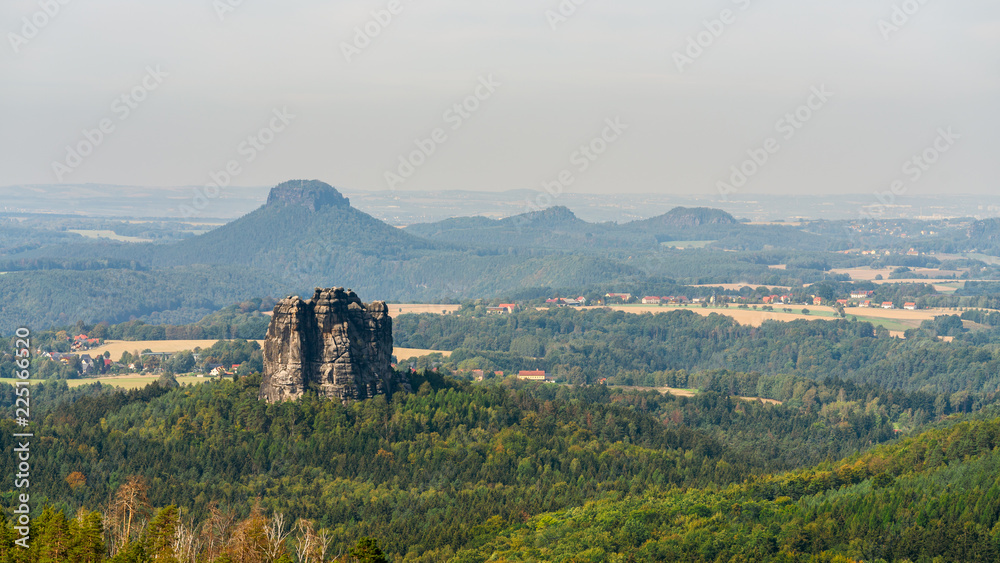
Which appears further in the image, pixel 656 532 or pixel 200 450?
pixel 200 450

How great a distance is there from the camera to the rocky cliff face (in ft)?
459

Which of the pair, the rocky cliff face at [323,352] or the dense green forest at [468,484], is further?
the rocky cliff face at [323,352]

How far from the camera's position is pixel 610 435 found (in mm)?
148875

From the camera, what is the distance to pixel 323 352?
141500 mm

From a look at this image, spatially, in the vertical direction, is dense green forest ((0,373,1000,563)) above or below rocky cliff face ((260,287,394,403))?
below

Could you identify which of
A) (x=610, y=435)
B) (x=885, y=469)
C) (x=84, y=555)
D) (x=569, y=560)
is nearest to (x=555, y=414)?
(x=610, y=435)

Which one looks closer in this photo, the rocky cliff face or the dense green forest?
the dense green forest

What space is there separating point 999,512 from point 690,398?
3607 inches

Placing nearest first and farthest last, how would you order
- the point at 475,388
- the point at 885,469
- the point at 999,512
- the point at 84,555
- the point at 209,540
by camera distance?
the point at 84,555 < the point at 209,540 < the point at 999,512 < the point at 885,469 < the point at 475,388

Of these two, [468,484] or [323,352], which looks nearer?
[468,484]

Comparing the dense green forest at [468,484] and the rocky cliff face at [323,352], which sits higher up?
the rocky cliff face at [323,352]

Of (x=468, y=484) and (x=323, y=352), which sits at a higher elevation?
(x=323, y=352)

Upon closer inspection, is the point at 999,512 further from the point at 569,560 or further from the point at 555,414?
A: the point at 555,414

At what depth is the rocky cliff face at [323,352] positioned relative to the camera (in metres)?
140
